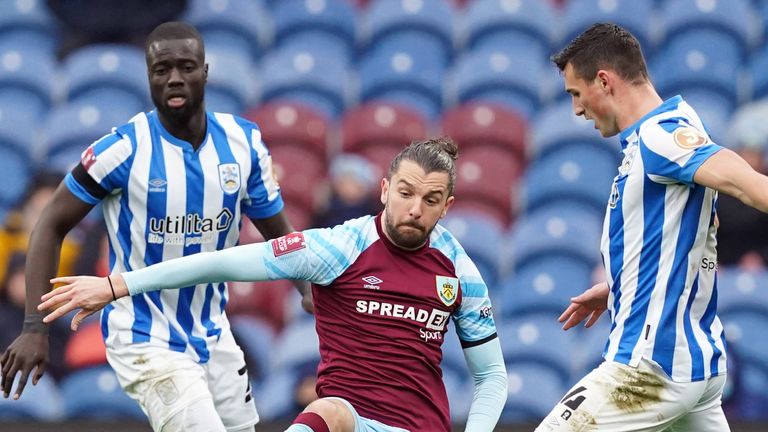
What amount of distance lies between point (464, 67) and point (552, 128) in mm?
978

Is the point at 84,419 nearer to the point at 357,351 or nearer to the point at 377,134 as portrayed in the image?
the point at 377,134

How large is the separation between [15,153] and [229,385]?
440 centimetres

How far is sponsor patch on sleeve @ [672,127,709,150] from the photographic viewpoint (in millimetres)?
3582

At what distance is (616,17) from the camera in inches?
356

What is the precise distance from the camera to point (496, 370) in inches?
159

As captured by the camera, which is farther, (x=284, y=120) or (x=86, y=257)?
(x=284, y=120)

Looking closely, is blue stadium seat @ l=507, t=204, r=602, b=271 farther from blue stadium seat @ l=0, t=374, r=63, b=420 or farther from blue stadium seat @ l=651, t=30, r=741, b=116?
blue stadium seat @ l=0, t=374, r=63, b=420

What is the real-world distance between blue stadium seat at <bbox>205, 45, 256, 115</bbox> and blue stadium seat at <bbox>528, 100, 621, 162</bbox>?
207 cm

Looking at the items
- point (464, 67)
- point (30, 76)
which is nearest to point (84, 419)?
point (30, 76)

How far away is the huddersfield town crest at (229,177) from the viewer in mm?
4539

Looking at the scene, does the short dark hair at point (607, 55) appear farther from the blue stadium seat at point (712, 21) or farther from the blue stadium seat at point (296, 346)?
the blue stadium seat at point (712, 21)

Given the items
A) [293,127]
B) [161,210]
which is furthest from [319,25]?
[161,210]

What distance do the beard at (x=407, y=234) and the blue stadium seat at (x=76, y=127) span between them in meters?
4.71

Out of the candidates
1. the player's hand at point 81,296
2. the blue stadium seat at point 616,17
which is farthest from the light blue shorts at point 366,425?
the blue stadium seat at point 616,17
